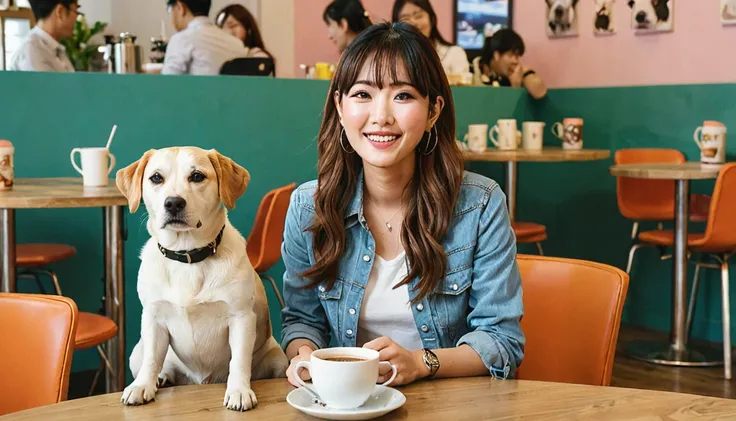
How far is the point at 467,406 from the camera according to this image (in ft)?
3.72

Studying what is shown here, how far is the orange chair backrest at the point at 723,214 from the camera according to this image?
12.3 ft

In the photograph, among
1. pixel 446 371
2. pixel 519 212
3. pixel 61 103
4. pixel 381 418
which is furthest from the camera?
pixel 519 212

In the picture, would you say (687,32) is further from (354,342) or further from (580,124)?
(354,342)

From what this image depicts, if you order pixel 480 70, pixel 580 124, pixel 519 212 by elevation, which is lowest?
pixel 519 212

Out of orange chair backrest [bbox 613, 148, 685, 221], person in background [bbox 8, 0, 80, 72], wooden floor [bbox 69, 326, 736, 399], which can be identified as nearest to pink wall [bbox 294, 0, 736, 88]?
orange chair backrest [bbox 613, 148, 685, 221]

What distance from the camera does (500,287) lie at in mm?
1514

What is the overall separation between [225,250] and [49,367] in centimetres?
36

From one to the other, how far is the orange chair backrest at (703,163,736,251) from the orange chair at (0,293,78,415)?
3.08m

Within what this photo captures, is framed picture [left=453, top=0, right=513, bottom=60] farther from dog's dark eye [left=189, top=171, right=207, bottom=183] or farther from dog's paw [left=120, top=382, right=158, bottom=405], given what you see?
dog's paw [left=120, top=382, right=158, bottom=405]

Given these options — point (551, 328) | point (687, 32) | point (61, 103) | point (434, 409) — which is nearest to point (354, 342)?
point (551, 328)

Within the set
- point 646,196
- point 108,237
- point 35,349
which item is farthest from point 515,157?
point 35,349

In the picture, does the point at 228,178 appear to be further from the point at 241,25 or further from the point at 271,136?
the point at 241,25

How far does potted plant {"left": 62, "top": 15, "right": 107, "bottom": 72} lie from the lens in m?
7.29

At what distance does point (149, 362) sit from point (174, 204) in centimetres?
31
